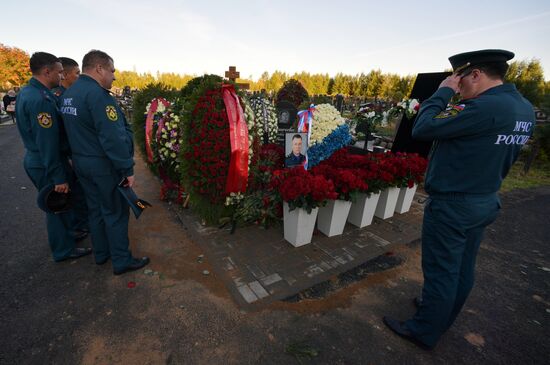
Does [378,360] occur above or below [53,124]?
below

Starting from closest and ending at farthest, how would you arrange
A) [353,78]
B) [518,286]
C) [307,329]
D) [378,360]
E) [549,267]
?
[378,360], [307,329], [518,286], [549,267], [353,78]

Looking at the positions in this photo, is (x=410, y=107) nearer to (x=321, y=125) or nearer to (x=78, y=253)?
(x=321, y=125)

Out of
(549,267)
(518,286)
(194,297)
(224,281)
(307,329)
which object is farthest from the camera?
(549,267)

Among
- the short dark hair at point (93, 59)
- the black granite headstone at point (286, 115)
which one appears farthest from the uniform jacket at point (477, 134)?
the black granite headstone at point (286, 115)

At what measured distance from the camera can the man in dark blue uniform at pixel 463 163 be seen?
1.92 meters

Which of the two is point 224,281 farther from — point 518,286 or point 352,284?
point 518,286

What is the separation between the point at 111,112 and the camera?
9.14ft

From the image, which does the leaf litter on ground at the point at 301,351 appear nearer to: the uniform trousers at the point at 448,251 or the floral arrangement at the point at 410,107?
the uniform trousers at the point at 448,251

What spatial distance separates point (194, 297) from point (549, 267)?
17.1 ft

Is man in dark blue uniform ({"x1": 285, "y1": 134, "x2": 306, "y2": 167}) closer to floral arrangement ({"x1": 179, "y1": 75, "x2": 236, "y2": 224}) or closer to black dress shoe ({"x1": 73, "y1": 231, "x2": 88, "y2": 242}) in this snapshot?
floral arrangement ({"x1": 179, "y1": 75, "x2": 236, "y2": 224})

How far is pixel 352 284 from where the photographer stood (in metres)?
3.23

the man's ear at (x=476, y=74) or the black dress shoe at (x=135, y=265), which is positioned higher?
the man's ear at (x=476, y=74)

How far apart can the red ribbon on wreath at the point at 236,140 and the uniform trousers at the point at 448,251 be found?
2572 mm

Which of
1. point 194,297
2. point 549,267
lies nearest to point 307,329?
point 194,297
